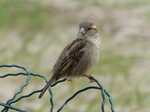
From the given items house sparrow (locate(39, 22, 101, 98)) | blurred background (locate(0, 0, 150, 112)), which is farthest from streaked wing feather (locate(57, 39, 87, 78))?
blurred background (locate(0, 0, 150, 112))

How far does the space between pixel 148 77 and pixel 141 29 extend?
4.76 ft

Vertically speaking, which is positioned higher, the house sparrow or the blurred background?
the blurred background

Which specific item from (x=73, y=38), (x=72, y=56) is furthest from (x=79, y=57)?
(x=73, y=38)

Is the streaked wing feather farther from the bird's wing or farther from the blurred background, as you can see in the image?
the blurred background

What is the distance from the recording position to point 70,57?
11.4 feet

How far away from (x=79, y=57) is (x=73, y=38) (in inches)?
113

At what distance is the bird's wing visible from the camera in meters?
3.43

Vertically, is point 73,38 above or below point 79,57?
above

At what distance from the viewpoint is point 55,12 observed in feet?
24.1

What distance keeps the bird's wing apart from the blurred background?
1194 mm

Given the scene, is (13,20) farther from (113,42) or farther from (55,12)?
(113,42)

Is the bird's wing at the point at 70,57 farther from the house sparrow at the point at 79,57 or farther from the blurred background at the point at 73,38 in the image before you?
the blurred background at the point at 73,38

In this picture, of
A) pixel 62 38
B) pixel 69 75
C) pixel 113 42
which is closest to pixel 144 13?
pixel 113 42

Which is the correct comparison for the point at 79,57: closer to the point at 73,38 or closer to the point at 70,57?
the point at 70,57
